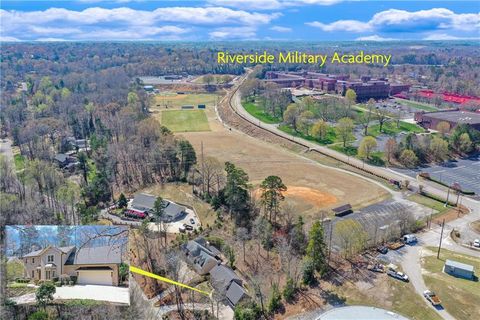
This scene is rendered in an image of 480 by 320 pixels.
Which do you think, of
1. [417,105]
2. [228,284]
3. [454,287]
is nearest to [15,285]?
[228,284]

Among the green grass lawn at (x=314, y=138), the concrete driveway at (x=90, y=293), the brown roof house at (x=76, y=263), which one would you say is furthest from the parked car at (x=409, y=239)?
the green grass lawn at (x=314, y=138)

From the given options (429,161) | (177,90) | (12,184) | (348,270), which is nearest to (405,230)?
(348,270)

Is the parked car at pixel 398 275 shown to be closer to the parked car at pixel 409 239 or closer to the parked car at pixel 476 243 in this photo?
the parked car at pixel 409 239

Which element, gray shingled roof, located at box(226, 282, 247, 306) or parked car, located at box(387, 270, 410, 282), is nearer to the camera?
gray shingled roof, located at box(226, 282, 247, 306)

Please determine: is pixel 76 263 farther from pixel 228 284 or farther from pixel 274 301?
pixel 274 301

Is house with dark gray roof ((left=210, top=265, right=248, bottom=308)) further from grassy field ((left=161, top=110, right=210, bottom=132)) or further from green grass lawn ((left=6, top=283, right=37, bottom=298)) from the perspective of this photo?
grassy field ((left=161, top=110, right=210, bottom=132))

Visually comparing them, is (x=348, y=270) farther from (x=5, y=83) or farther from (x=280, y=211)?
(x=5, y=83)

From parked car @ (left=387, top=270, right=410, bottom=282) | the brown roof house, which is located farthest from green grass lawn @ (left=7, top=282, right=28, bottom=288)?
parked car @ (left=387, top=270, right=410, bottom=282)
